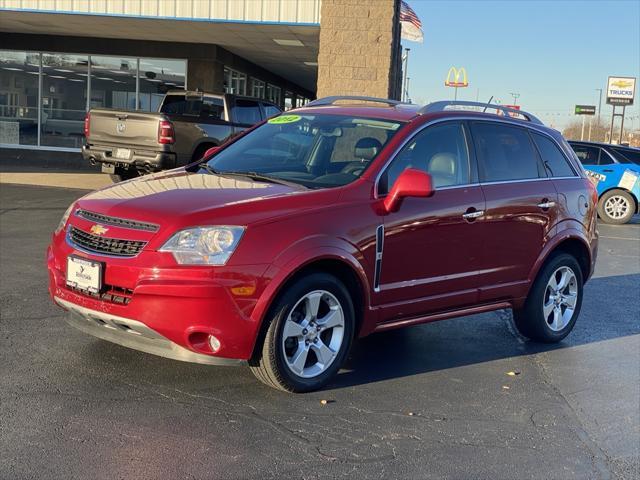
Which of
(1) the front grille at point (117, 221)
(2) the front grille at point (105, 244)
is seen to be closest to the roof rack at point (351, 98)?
(1) the front grille at point (117, 221)

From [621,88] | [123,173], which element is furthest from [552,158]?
[621,88]

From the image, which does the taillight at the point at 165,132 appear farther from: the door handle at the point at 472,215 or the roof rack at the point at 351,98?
the door handle at the point at 472,215

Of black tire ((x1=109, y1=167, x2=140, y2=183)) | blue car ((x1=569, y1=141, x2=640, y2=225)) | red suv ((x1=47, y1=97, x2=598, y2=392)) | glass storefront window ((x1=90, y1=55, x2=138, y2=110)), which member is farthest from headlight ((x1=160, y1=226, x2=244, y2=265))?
glass storefront window ((x1=90, y1=55, x2=138, y2=110))

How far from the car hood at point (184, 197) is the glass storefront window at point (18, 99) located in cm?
1667

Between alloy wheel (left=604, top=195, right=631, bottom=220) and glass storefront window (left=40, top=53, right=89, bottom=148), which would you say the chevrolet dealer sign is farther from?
glass storefront window (left=40, top=53, right=89, bottom=148)

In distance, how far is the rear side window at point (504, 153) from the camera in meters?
5.72

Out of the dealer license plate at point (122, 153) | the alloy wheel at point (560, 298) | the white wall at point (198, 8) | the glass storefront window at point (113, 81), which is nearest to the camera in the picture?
the alloy wheel at point (560, 298)

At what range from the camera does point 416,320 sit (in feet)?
17.3

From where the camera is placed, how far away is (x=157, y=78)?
19969 mm

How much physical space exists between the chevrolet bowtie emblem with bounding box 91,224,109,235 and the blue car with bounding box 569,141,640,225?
530 inches

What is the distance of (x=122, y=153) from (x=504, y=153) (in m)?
8.39

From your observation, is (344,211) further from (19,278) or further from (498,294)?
(19,278)

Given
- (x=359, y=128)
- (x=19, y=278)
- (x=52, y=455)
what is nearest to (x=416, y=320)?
(x=359, y=128)

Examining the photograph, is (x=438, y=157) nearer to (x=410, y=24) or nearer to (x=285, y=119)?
(x=285, y=119)
